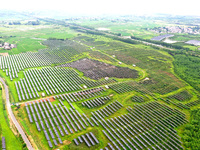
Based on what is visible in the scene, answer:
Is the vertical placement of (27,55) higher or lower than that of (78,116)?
higher

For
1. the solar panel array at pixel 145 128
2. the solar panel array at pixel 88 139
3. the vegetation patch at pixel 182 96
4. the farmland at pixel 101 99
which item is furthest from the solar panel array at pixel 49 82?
the vegetation patch at pixel 182 96

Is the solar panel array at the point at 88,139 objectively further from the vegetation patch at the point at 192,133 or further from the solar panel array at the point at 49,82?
the solar panel array at the point at 49,82

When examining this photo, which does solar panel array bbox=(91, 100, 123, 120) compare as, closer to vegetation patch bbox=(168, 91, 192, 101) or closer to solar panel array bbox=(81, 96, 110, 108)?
solar panel array bbox=(81, 96, 110, 108)

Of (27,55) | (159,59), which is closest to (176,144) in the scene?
(159,59)

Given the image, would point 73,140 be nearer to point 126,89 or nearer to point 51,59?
point 126,89

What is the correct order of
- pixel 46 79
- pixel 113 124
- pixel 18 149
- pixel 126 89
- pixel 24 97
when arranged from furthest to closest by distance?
pixel 46 79, pixel 126 89, pixel 24 97, pixel 113 124, pixel 18 149

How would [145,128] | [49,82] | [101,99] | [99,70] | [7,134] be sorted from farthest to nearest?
[99,70]
[49,82]
[101,99]
[145,128]
[7,134]

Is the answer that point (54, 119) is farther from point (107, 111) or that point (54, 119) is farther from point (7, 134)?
point (107, 111)

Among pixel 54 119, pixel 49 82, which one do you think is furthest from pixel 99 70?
pixel 54 119

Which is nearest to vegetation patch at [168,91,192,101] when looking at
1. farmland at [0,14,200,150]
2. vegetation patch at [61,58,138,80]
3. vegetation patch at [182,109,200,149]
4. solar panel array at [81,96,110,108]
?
farmland at [0,14,200,150]
